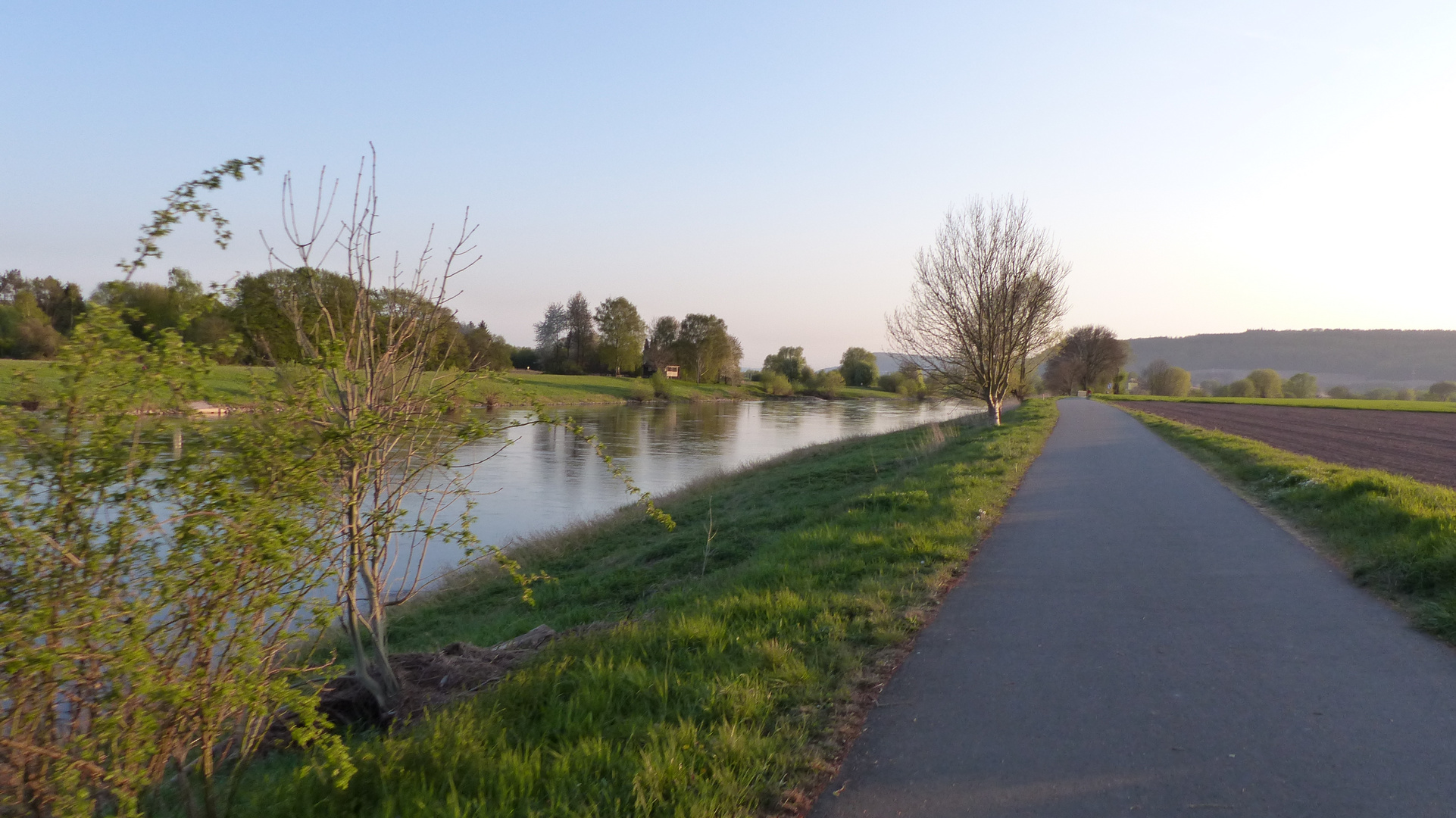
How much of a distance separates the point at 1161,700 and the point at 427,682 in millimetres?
4484

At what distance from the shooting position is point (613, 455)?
2633 centimetres

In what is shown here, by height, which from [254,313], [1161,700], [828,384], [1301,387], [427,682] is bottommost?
[427,682]

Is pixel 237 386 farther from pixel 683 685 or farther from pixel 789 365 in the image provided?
pixel 789 365

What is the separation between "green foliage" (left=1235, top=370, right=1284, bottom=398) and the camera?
87.3 meters

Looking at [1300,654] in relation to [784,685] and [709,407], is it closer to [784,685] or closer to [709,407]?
[784,685]

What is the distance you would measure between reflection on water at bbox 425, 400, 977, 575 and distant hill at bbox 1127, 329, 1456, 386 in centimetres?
8939

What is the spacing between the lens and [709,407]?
63656 millimetres

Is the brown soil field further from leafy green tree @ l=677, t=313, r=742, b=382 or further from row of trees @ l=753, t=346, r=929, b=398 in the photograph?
leafy green tree @ l=677, t=313, r=742, b=382

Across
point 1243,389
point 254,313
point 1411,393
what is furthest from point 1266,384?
point 254,313

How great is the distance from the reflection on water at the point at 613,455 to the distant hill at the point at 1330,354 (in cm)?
8939

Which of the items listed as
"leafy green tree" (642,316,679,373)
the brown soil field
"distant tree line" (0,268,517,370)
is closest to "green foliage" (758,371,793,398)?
"leafy green tree" (642,316,679,373)

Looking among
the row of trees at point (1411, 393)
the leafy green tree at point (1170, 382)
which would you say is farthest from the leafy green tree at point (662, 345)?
the row of trees at point (1411, 393)

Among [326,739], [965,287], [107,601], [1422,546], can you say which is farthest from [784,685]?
[965,287]

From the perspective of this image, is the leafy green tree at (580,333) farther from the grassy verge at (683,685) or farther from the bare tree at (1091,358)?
the grassy verge at (683,685)
